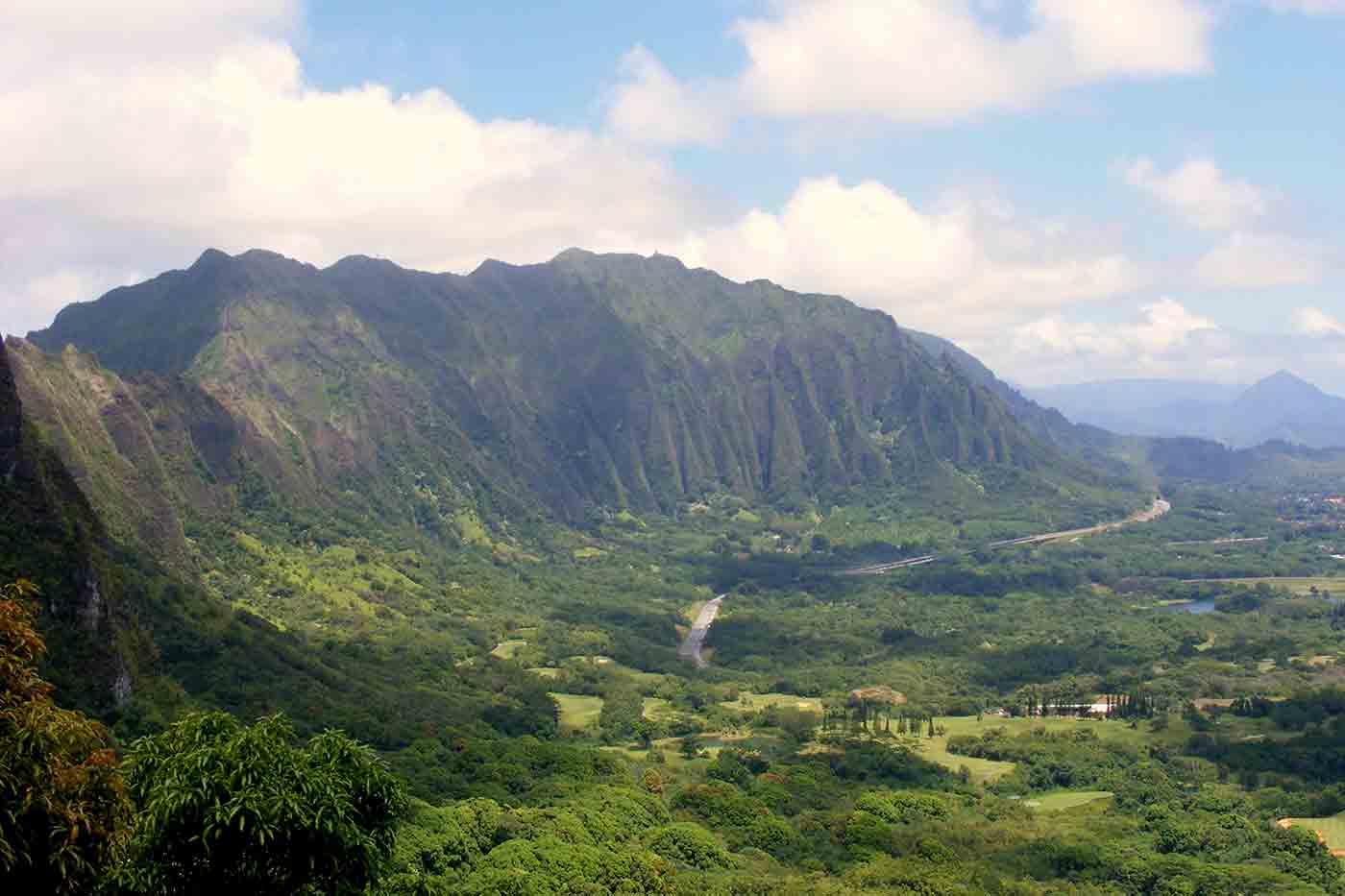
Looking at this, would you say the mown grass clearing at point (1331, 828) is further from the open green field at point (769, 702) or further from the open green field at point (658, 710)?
the open green field at point (658, 710)

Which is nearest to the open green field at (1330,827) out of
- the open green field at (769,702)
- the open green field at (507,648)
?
the open green field at (769,702)

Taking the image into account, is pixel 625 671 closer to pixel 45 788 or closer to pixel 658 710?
pixel 658 710

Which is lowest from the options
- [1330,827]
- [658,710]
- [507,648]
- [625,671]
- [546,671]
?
[1330,827]

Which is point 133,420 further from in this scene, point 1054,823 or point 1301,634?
point 1301,634

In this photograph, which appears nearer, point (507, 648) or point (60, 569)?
point (60, 569)

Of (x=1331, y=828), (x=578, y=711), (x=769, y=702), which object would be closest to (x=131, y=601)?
(x=578, y=711)

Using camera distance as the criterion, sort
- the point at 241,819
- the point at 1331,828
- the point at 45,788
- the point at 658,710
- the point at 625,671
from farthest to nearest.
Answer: the point at 625,671, the point at 658,710, the point at 1331,828, the point at 241,819, the point at 45,788

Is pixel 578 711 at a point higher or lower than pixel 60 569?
lower
